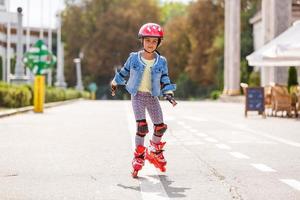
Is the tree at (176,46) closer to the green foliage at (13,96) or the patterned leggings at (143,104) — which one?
the green foliage at (13,96)

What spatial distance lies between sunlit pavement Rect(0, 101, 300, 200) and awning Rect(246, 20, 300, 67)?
15.3 ft

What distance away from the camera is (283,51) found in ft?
65.4

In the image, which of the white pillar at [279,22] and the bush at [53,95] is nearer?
the white pillar at [279,22]

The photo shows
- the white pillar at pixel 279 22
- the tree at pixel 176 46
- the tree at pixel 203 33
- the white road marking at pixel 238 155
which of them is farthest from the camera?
the tree at pixel 176 46

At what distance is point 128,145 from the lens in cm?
1233

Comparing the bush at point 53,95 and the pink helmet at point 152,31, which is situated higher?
the pink helmet at point 152,31

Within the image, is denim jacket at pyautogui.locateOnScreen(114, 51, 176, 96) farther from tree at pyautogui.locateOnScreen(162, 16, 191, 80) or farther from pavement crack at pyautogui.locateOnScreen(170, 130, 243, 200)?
tree at pyautogui.locateOnScreen(162, 16, 191, 80)

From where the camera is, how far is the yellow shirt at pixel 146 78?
323 inches

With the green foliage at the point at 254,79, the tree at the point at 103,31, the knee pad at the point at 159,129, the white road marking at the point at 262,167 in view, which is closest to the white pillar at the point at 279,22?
the green foliage at the point at 254,79

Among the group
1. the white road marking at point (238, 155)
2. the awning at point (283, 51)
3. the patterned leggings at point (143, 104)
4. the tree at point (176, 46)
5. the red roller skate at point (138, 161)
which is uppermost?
the tree at point (176, 46)

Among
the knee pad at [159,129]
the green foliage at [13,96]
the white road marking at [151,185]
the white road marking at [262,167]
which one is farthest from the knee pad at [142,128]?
the green foliage at [13,96]

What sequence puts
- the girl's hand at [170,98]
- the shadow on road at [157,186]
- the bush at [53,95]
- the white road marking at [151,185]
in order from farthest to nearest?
the bush at [53,95] → the girl's hand at [170,98] → the shadow on road at [157,186] → the white road marking at [151,185]

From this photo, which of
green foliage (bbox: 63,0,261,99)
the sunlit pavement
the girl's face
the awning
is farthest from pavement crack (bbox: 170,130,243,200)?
green foliage (bbox: 63,0,261,99)

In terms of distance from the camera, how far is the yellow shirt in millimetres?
8195
